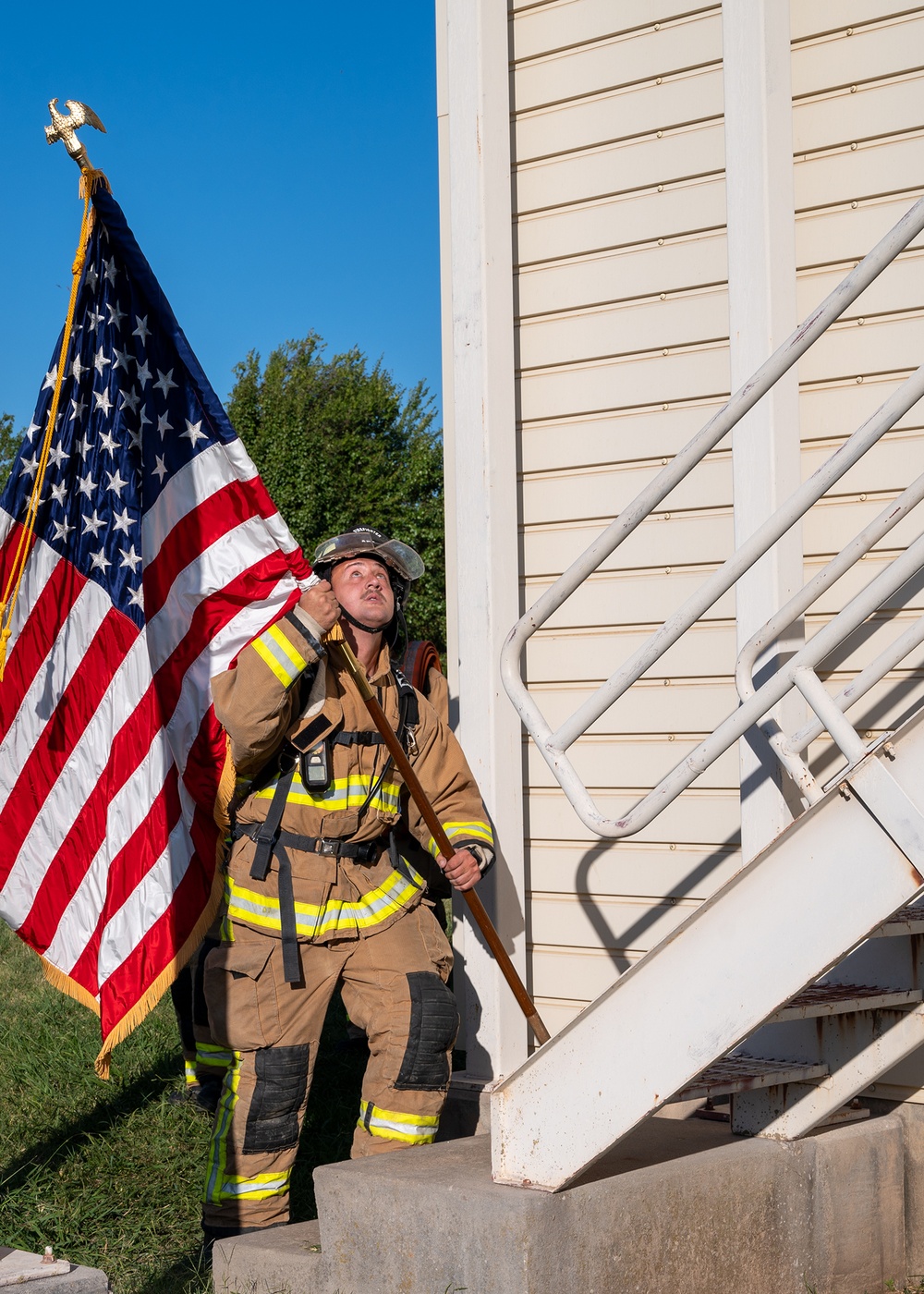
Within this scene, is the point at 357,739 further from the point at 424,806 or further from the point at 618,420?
the point at 618,420

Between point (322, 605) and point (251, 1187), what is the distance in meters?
1.84

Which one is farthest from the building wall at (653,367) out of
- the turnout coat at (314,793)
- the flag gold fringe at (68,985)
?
the flag gold fringe at (68,985)

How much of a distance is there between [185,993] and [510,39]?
386 cm

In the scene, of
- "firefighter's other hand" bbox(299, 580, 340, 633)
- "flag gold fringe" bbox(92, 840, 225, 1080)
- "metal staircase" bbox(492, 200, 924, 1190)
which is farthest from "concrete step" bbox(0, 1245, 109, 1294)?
"firefighter's other hand" bbox(299, 580, 340, 633)

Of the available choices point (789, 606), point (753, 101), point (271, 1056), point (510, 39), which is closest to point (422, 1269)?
point (271, 1056)

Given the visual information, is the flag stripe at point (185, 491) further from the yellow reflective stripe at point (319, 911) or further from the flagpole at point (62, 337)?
the yellow reflective stripe at point (319, 911)

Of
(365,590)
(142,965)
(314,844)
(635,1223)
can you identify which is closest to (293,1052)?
(142,965)

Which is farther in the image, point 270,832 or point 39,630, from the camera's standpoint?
point 270,832

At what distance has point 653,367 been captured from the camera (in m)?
4.86

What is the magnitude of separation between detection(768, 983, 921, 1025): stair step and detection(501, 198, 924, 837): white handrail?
0.68 metres

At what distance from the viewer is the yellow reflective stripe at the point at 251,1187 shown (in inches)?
Answer: 170

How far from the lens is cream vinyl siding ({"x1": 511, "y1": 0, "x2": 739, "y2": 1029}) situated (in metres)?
4.71

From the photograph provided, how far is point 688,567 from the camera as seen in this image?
4773 mm

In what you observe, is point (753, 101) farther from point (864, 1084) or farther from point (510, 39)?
point (864, 1084)
